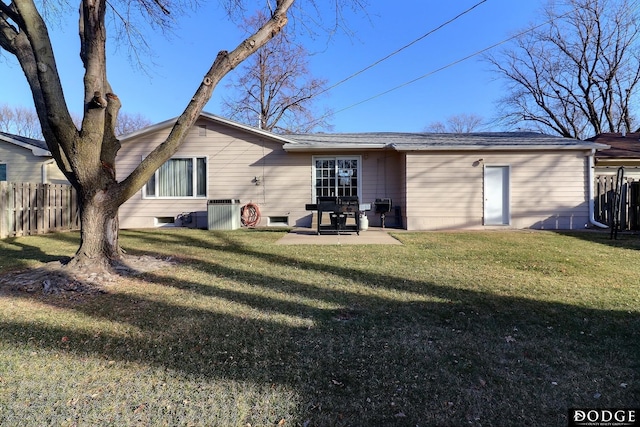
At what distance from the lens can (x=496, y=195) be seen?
10.9 m

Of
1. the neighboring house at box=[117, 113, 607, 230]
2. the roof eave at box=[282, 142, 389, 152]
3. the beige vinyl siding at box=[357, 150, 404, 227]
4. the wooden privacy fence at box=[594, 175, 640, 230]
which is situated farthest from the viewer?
the beige vinyl siding at box=[357, 150, 404, 227]

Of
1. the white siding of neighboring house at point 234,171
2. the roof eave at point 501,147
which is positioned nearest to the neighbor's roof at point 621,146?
the roof eave at point 501,147

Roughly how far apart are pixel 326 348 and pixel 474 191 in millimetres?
9556

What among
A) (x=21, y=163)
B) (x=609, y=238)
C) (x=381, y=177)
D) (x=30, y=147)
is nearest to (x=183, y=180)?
(x=30, y=147)

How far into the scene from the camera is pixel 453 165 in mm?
10859

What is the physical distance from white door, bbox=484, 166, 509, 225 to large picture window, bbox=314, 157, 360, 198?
4139 mm

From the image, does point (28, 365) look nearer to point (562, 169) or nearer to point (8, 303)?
point (8, 303)

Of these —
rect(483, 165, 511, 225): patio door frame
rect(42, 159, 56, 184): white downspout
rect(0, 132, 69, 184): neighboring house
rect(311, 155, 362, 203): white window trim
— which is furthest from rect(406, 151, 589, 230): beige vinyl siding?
rect(0, 132, 69, 184): neighboring house

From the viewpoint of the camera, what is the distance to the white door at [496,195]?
10.9m

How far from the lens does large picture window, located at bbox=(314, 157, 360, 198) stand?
11914 millimetres

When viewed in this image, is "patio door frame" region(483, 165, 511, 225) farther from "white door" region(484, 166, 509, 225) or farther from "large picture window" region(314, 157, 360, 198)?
"large picture window" region(314, 157, 360, 198)

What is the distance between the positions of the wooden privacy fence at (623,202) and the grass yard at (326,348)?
681cm

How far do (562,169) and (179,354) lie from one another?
1207 cm

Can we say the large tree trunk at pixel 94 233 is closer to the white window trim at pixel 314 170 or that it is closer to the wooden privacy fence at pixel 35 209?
the wooden privacy fence at pixel 35 209
